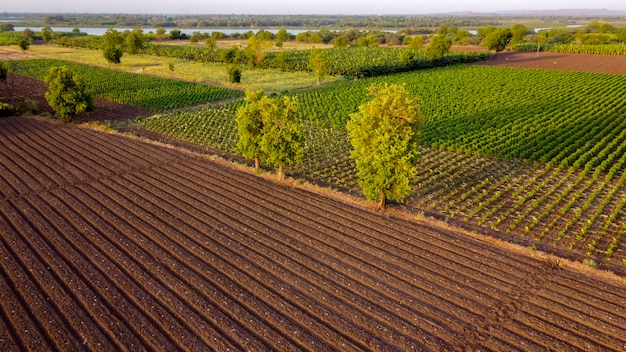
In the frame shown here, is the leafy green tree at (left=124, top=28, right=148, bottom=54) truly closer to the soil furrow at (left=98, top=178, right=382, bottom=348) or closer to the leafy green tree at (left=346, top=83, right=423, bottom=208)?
the soil furrow at (left=98, top=178, right=382, bottom=348)

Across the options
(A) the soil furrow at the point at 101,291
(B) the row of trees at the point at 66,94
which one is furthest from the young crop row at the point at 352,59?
(A) the soil furrow at the point at 101,291

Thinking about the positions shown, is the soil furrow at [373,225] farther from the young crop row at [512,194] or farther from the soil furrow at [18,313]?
the soil furrow at [18,313]

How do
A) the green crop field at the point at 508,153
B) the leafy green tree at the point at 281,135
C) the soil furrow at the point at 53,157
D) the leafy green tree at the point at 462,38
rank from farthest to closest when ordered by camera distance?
the leafy green tree at the point at 462,38 → the soil furrow at the point at 53,157 → the leafy green tree at the point at 281,135 → the green crop field at the point at 508,153

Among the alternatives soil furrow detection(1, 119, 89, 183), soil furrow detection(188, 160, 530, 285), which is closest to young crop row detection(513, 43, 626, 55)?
soil furrow detection(188, 160, 530, 285)

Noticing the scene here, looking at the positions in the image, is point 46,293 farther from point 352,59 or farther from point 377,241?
point 352,59

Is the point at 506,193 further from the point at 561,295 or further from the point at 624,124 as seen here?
the point at 624,124
